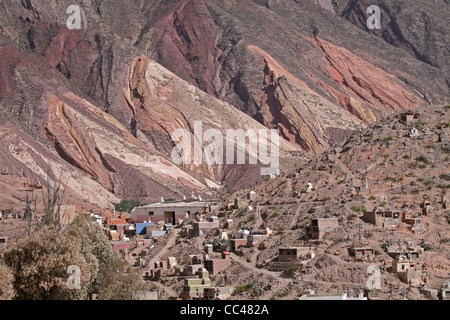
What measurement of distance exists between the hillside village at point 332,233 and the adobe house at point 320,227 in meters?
0.05

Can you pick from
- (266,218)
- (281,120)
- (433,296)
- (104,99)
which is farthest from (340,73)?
(433,296)

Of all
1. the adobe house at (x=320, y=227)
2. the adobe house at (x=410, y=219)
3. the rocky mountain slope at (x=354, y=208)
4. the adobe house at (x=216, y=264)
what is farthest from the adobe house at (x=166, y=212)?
the adobe house at (x=410, y=219)

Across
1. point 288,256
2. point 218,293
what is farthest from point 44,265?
point 288,256

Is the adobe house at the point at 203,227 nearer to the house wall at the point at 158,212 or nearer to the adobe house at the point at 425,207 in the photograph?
the house wall at the point at 158,212

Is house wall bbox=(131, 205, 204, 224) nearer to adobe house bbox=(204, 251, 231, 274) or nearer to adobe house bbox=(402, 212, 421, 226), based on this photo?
adobe house bbox=(204, 251, 231, 274)

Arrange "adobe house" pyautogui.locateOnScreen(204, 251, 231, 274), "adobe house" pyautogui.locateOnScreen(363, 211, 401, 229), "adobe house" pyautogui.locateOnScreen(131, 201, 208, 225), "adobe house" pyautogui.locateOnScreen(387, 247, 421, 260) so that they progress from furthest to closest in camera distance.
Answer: "adobe house" pyautogui.locateOnScreen(131, 201, 208, 225) → "adobe house" pyautogui.locateOnScreen(204, 251, 231, 274) → "adobe house" pyautogui.locateOnScreen(363, 211, 401, 229) → "adobe house" pyautogui.locateOnScreen(387, 247, 421, 260)

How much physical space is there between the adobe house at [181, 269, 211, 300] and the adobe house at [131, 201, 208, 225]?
2486cm

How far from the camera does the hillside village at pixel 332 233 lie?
44.4 metres

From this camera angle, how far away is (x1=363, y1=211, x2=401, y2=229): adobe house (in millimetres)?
49562

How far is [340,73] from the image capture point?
168 metres

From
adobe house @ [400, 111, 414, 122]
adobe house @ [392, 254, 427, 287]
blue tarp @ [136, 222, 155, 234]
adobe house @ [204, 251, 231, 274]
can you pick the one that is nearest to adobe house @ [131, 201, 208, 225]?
blue tarp @ [136, 222, 155, 234]
